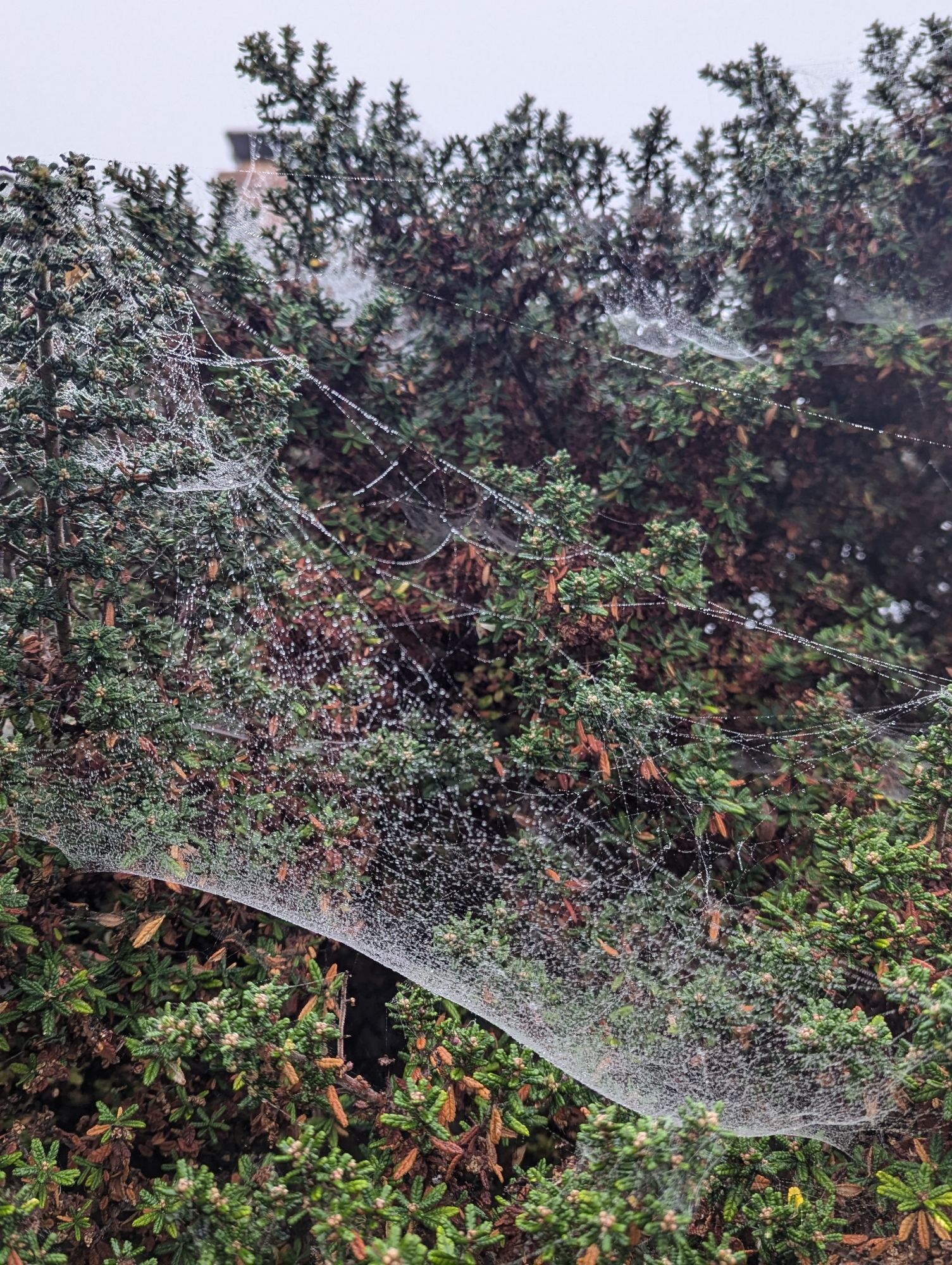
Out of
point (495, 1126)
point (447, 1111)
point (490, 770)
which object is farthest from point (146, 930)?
point (490, 770)

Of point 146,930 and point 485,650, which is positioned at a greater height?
point 485,650

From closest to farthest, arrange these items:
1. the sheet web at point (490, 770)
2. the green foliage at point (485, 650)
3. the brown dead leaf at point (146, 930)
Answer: the green foliage at point (485, 650) < the sheet web at point (490, 770) < the brown dead leaf at point (146, 930)

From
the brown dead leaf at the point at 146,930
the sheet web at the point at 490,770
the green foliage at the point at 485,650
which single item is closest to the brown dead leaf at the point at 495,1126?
the green foliage at the point at 485,650

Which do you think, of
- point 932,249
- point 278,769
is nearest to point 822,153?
point 932,249

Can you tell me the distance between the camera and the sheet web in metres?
2.61

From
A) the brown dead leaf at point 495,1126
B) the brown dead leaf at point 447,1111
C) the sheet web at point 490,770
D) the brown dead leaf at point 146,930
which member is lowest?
the brown dead leaf at point 495,1126

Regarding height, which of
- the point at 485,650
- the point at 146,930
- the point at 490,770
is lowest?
the point at 146,930

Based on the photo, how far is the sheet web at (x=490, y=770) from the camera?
2.61m

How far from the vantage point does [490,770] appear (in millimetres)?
3631

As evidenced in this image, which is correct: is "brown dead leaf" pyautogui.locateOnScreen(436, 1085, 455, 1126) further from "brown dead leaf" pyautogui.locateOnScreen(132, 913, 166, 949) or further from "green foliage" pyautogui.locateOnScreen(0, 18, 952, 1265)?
"brown dead leaf" pyautogui.locateOnScreen(132, 913, 166, 949)

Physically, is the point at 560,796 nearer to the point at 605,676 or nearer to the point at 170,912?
the point at 605,676

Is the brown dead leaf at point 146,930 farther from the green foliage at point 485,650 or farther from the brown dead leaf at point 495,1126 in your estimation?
the brown dead leaf at point 495,1126

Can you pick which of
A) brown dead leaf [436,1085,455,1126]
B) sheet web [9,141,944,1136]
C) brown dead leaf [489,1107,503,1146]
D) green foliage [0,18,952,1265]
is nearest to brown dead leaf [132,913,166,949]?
green foliage [0,18,952,1265]

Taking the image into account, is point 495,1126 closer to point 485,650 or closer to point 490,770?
point 490,770
